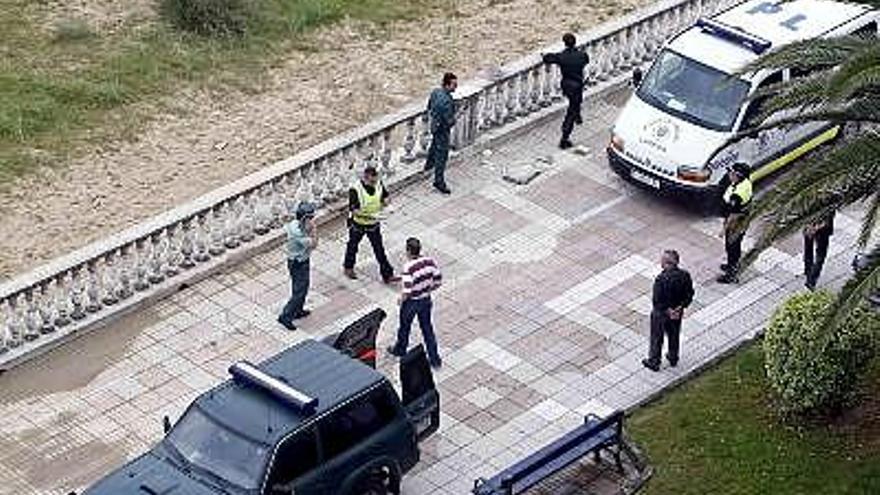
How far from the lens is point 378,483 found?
55.6 feet

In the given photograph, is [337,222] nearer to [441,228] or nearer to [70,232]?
[441,228]

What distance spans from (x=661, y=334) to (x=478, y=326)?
2264 mm

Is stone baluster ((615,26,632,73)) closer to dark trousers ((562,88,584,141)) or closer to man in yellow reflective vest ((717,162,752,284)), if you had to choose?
dark trousers ((562,88,584,141))

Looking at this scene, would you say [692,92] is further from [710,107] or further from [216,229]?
[216,229]

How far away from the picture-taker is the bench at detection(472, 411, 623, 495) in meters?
16.9

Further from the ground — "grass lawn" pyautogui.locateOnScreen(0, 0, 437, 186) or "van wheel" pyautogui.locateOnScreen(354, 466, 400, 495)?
"van wheel" pyautogui.locateOnScreen(354, 466, 400, 495)

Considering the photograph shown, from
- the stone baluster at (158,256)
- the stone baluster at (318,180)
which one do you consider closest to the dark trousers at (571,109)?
the stone baluster at (318,180)

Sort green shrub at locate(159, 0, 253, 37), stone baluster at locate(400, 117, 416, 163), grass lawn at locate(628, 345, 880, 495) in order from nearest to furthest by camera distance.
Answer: grass lawn at locate(628, 345, 880, 495), stone baluster at locate(400, 117, 416, 163), green shrub at locate(159, 0, 253, 37)

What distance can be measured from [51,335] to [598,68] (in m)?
9.45

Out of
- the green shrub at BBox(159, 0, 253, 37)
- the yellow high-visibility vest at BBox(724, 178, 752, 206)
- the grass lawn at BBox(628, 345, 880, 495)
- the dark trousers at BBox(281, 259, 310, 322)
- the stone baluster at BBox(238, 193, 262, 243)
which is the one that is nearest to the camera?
the grass lawn at BBox(628, 345, 880, 495)

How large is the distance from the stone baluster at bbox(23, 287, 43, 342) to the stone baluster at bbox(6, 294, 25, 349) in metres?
0.06

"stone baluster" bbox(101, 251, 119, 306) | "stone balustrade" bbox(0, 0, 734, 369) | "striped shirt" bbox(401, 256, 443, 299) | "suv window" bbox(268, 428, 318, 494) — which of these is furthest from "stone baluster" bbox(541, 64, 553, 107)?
"suv window" bbox(268, 428, 318, 494)

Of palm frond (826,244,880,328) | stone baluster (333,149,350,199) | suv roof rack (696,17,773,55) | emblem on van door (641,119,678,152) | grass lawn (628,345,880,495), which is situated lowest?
grass lawn (628,345,880,495)

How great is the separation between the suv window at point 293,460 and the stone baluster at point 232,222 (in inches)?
226
